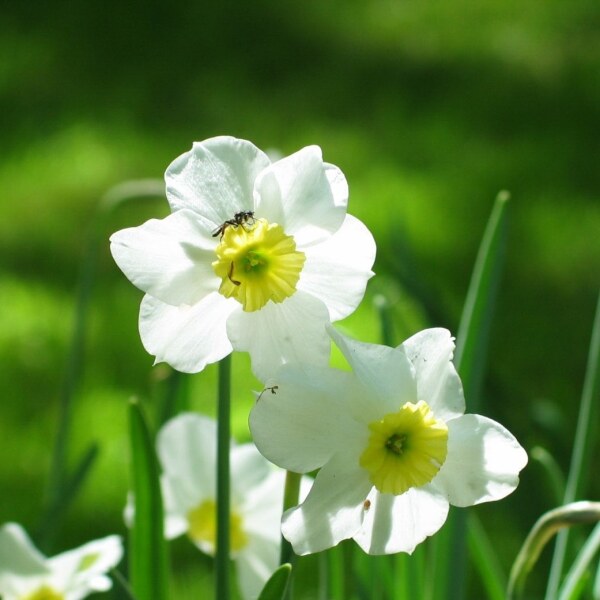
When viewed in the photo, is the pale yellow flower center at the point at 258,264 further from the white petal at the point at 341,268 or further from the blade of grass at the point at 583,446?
the blade of grass at the point at 583,446

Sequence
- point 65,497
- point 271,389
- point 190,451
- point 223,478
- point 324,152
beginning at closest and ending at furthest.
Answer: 1. point 271,389
2. point 223,478
3. point 190,451
4. point 65,497
5. point 324,152

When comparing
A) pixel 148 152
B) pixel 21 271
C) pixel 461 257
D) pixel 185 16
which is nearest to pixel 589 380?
pixel 461 257

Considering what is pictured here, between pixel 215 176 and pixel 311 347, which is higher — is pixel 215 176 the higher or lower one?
the higher one

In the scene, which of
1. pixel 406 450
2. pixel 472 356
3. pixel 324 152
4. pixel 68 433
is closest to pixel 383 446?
pixel 406 450

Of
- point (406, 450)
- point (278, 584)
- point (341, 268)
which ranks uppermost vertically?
point (341, 268)

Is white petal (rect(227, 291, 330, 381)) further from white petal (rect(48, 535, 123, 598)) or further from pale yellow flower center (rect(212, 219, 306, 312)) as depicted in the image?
white petal (rect(48, 535, 123, 598))

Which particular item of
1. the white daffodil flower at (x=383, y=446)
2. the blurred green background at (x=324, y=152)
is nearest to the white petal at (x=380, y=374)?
the white daffodil flower at (x=383, y=446)

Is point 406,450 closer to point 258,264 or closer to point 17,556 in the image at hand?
point 258,264
